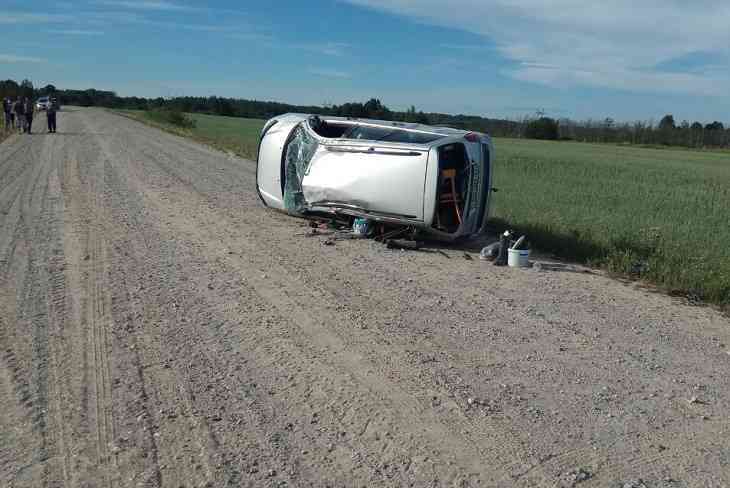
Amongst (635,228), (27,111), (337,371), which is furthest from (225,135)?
(337,371)

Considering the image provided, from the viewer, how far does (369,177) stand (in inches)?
397

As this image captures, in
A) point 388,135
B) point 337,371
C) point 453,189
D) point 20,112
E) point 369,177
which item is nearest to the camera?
point 337,371

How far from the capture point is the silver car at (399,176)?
9672 mm

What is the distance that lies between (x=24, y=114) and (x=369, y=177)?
2701 cm

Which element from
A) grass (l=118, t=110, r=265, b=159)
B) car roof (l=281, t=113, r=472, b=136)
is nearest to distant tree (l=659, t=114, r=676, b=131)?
grass (l=118, t=110, r=265, b=159)

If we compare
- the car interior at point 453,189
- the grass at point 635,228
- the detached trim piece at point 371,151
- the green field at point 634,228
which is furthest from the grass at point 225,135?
the car interior at point 453,189

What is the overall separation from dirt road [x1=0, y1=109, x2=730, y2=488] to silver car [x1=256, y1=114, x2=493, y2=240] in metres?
0.74

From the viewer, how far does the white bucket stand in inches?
353

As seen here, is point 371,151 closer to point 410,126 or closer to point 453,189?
point 410,126

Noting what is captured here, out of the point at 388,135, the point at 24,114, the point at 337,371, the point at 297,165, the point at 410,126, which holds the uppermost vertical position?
→ the point at 410,126

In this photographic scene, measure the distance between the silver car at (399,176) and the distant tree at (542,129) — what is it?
83343 millimetres

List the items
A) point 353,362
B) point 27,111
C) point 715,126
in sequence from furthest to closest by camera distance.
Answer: point 715,126, point 27,111, point 353,362

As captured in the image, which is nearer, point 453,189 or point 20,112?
point 453,189

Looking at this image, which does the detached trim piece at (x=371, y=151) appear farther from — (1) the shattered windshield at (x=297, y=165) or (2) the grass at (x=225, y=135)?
(2) the grass at (x=225, y=135)
